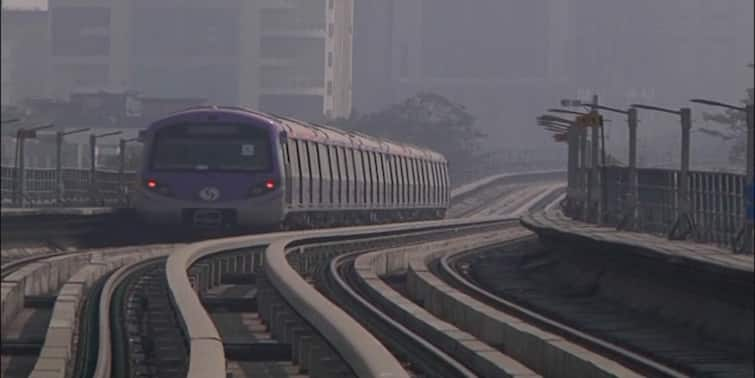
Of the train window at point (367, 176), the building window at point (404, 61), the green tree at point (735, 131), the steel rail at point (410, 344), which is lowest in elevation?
the steel rail at point (410, 344)

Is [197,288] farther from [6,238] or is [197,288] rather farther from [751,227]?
[6,238]

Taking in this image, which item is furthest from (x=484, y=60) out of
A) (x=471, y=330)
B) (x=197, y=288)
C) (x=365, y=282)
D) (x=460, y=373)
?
(x=460, y=373)

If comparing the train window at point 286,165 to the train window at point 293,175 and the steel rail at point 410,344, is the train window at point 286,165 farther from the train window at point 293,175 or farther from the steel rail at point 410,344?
the steel rail at point 410,344

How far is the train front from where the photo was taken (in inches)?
1030

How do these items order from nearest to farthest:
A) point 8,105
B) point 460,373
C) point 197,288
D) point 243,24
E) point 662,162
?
point 8,105 < point 243,24 < point 460,373 < point 197,288 < point 662,162

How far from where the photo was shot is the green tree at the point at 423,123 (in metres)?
26.6

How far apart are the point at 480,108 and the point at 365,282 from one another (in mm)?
11214

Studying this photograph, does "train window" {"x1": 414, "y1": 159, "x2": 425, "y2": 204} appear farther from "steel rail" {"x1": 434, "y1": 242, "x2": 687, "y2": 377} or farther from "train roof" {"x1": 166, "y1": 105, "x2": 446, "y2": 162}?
"steel rail" {"x1": 434, "y1": 242, "x2": 687, "y2": 377}

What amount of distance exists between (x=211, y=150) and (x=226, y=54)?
1618cm

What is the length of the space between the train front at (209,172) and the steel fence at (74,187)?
1044 millimetres

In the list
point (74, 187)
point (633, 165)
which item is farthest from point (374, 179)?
point (633, 165)

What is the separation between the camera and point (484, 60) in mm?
26234

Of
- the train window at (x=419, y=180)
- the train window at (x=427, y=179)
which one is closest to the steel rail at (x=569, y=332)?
the train window at (x=419, y=180)

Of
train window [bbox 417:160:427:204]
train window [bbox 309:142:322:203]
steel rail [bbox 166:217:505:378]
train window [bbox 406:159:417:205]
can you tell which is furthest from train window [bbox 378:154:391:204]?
steel rail [bbox 166:217:505:378]
